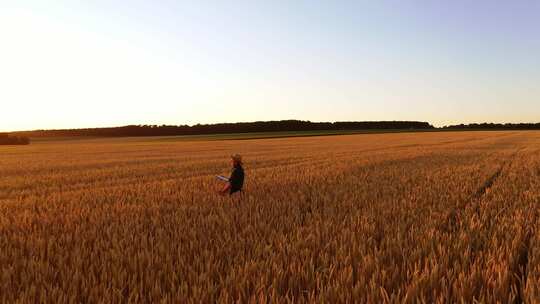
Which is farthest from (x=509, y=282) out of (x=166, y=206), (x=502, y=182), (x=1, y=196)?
(x=1, y=196)

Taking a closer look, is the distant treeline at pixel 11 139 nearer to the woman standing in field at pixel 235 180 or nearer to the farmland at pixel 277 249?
the farmland at pixel 277 249

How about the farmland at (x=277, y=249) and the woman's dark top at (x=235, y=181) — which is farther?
the woman's dark top at (x=235, y=181)

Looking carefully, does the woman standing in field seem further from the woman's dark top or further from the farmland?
the farmland

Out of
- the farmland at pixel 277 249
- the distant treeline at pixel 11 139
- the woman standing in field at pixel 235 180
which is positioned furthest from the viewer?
the distant treeline at pixel 11 139

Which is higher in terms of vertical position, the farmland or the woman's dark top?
the woman's dark top

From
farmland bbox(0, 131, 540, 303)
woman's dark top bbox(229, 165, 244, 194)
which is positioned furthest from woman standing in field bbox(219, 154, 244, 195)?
farmland bbox(0, 131, 540, 303)

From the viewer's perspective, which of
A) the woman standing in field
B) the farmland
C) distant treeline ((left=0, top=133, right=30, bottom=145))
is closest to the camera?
the farmland

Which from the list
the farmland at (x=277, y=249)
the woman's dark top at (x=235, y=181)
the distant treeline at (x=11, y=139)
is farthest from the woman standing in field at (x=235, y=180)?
the distant treeline at (x=11, y=139)

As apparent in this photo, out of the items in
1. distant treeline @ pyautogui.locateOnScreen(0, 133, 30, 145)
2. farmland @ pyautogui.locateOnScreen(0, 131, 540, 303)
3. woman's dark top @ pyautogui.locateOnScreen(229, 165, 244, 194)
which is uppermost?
woman's dark top @ pyautogui.locateOnScreen(229, 165, 244, 194)

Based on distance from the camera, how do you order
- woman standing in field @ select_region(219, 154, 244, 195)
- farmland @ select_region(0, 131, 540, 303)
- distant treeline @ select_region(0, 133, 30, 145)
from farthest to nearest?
distant treeline @ select_region(0, 133, 30, 145) → woman standing in field @ select_region(219, 154, 244, 195) → farmland @ select_region(0, 131, 540, 303)

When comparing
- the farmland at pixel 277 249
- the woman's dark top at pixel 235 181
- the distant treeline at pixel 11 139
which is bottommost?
the distant treeline at pixel 11 139

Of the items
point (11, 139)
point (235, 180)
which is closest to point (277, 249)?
point (235, 180)

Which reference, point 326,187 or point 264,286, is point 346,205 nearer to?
point 326,187

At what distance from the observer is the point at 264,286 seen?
3602 millimetres
